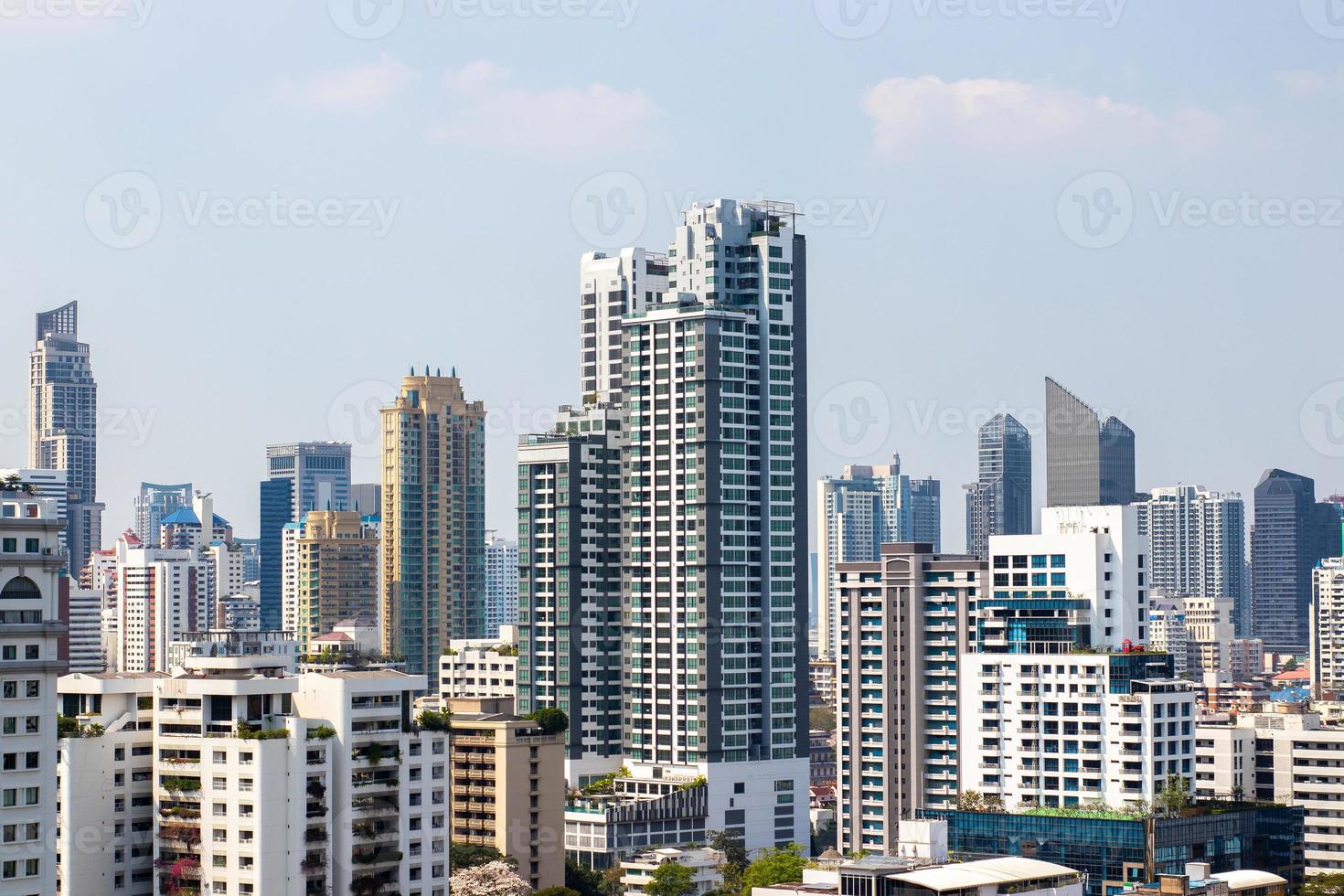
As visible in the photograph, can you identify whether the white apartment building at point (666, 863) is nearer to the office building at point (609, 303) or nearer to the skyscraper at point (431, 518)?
the office building at point (609, 303)

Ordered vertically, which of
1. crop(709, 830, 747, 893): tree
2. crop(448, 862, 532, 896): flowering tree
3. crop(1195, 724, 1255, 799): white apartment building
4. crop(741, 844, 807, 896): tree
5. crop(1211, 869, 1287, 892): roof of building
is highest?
crop(1195, 724, 1255, 799): white apartment building

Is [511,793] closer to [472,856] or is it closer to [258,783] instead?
[472,856]

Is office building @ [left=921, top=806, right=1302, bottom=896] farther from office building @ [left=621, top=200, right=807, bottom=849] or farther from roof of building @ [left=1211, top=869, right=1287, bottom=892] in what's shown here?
office building @ [left=621, top=200, right=807, bottom=849]

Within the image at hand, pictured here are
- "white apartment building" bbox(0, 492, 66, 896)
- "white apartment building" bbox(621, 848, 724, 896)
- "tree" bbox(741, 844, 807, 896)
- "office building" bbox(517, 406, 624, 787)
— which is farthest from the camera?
"office building" bbox(517, 406, 624, 787)

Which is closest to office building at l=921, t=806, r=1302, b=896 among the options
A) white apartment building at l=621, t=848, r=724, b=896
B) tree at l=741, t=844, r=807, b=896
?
tree at l=741, t=844, r=807, b=896

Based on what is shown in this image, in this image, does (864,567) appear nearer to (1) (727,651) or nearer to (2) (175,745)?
(1) (727,651)

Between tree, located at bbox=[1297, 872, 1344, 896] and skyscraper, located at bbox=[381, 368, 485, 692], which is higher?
skyscraper, located at bbox=[381, 368, 485, 692]

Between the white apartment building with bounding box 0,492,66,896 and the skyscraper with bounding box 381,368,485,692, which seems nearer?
the white apartment building with bounding box 0,492,66,896

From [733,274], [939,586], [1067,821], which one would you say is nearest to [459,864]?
[1067,821]
